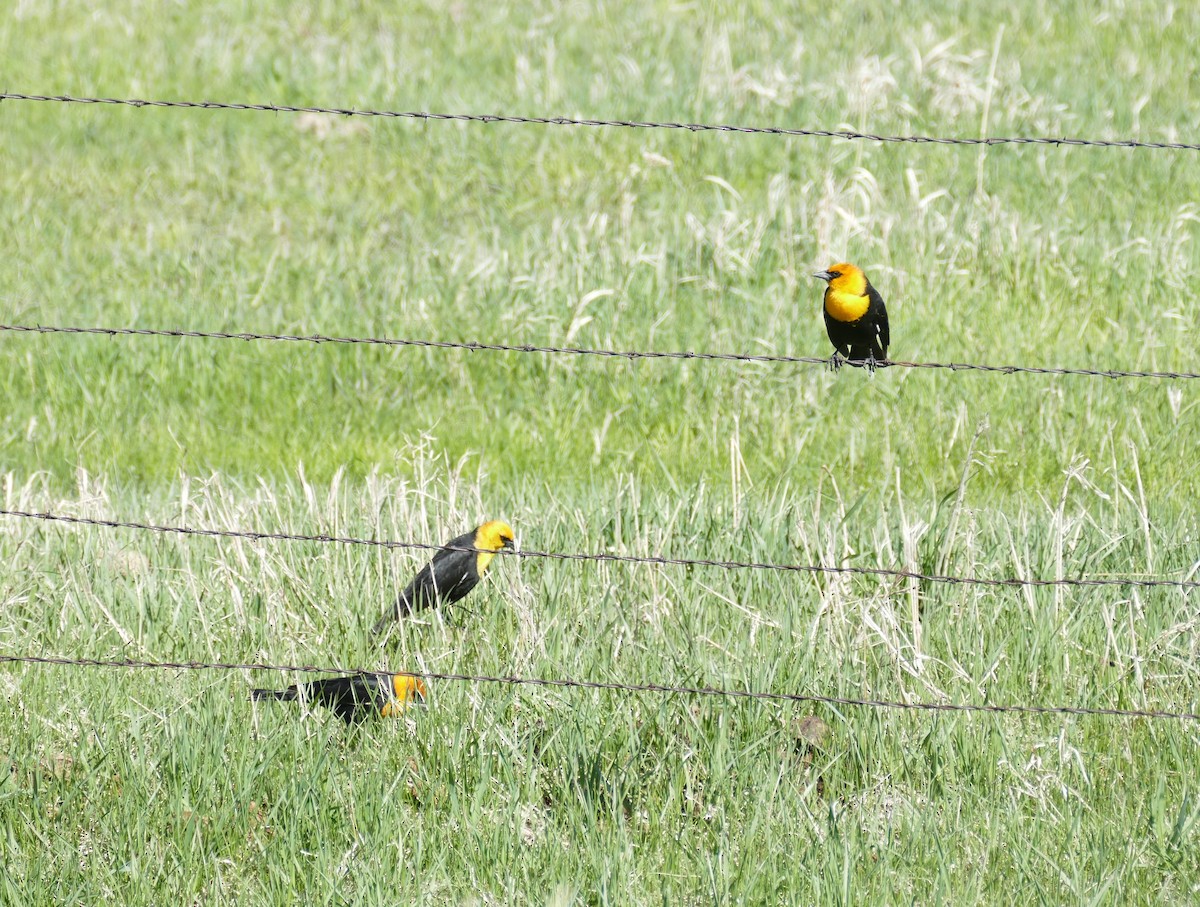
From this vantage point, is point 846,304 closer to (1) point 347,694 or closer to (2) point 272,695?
(1) point 347,694

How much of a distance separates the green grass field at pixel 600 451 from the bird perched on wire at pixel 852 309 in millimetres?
597

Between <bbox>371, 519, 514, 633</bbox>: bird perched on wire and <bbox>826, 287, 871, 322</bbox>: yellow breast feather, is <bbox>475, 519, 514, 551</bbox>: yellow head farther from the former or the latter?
<bbox>826, 287, 871, 322</bbox>: yellow breast feather

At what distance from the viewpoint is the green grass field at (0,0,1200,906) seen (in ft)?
12.7

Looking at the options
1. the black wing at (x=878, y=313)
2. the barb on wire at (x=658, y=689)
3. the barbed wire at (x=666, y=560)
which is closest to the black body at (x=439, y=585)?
the barbed wire at (x=666, y=560)

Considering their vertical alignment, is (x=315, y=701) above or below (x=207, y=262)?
below

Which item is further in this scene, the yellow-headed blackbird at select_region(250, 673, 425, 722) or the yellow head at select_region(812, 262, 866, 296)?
the yellow head at select_region(812, 262, 866, 296)

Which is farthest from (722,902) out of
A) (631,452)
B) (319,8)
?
(319,8)

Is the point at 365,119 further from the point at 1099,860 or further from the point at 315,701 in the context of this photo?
the point at 1099,860

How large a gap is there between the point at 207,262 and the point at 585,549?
426cm

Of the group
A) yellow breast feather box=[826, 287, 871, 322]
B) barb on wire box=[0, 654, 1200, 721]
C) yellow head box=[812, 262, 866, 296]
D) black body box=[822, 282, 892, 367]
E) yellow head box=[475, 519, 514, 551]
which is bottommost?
barb on wire box=[0, 654, 1200, 721]

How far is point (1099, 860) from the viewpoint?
3.64 metres

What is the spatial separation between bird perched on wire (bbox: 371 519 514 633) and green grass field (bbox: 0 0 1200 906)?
8cm

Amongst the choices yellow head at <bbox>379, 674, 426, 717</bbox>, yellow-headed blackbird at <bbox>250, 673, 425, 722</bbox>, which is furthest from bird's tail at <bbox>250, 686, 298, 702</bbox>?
yellow head at <bbox>379, 674, 426, 717</bbox>

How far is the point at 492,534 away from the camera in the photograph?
5.36 m
